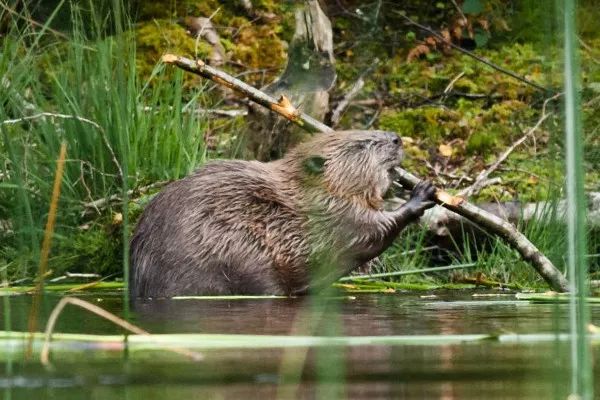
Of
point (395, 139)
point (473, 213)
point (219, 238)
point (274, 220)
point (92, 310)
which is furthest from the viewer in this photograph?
point (395, 139)

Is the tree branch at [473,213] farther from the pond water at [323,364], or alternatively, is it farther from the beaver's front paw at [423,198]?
the pond water at [323,364]

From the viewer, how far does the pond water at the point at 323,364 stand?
197 centimetres

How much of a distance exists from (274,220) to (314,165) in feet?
1.07

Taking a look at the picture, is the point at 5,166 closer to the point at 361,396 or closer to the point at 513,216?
the point at 513,216

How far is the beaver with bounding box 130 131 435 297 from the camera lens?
14.5 feet

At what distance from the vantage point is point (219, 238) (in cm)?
448

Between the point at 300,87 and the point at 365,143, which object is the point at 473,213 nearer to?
the point at 365,143

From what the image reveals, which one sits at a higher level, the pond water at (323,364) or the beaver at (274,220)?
the beaver at (274,220)

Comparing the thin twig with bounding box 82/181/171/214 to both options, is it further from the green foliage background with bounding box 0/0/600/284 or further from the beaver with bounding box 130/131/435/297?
the beaver with bounding box 130/131/435/297

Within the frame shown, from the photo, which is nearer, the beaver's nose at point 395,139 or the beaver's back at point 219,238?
the beaver's back at point 219,238

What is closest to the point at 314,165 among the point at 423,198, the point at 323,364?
the point at 423,198

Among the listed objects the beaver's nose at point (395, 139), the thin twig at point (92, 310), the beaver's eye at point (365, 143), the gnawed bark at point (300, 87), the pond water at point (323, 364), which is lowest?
the pond water at point (323, 364)

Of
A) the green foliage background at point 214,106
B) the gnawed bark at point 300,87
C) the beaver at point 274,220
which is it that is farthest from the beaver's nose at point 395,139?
the gnawed bark at point 300,87

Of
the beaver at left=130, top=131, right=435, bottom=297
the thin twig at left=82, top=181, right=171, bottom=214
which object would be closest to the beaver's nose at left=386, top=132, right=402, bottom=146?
the beaver at left=130, top=131, right=435, bottom=297
